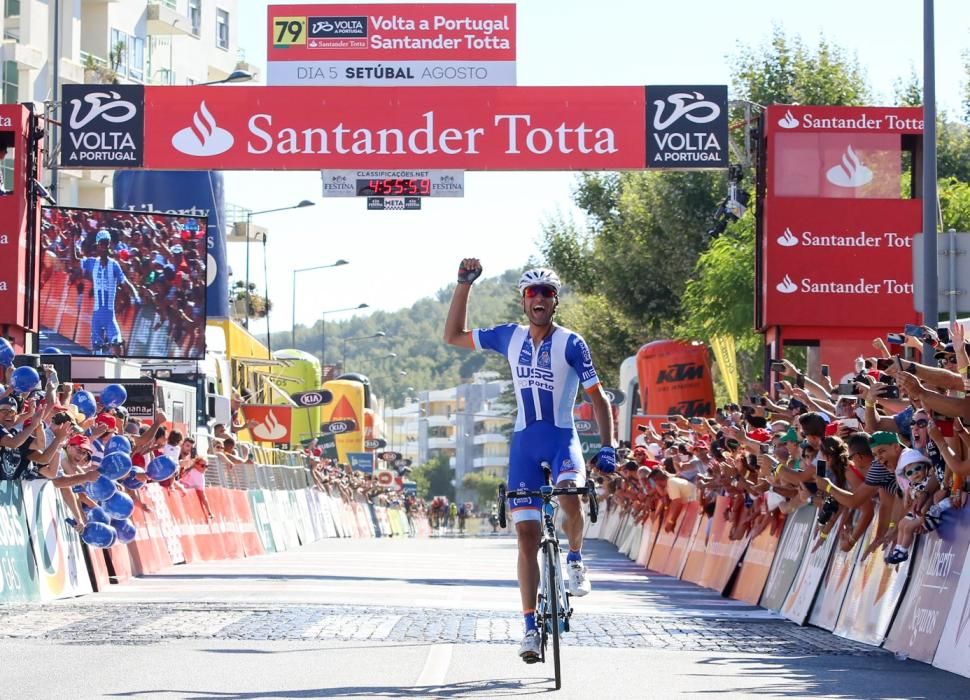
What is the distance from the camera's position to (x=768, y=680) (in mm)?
9891

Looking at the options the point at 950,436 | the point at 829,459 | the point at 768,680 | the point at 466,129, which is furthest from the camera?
the point at 466,129

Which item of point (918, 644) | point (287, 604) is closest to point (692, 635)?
point (918, 644)

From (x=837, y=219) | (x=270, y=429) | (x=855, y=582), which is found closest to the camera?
(x=855, y=582)

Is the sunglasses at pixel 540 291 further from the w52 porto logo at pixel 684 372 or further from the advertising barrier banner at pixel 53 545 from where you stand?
the w52 porto logo at pixel 684 372

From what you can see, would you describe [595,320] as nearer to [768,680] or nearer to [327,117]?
[327,117]

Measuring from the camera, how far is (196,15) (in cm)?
7281

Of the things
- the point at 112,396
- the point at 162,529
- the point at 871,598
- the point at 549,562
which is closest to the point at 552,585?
the point at 549,562

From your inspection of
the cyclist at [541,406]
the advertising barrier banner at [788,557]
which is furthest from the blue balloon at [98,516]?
the cyclist at [541,406]

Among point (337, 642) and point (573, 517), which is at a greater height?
point (573, 517)

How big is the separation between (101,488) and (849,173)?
43.5 ft

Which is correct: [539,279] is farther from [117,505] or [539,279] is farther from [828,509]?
[117,505]

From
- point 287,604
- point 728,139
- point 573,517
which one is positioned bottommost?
point 287,604

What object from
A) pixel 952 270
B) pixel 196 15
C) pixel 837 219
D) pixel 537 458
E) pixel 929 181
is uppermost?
pixel 196 15

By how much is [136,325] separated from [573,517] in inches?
987
